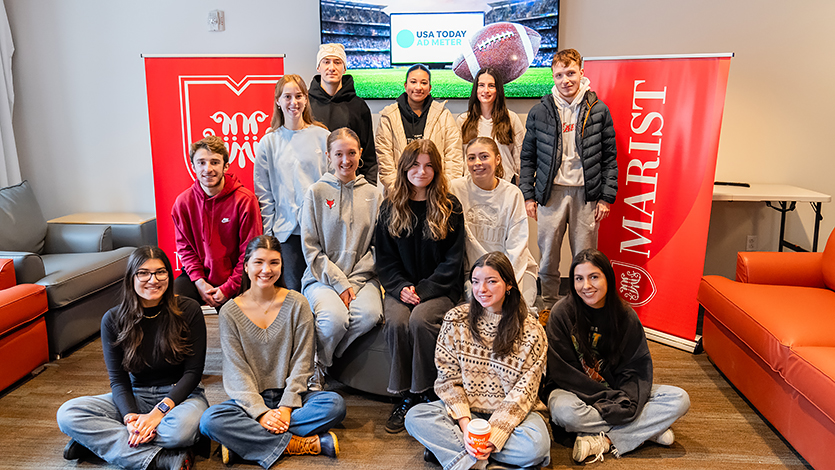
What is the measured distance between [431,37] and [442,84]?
13.3 inches

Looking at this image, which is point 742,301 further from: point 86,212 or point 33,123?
point 33,123

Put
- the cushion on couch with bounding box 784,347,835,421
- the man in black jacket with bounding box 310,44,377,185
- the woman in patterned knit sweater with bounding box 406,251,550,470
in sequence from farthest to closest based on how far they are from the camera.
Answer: the man in black jacket with bounding box 310,44,377,185 → the woman in patterned knit sweater with bounding box 406,251,550,470 → the cushion on couch with bounding box 784,347,835,421

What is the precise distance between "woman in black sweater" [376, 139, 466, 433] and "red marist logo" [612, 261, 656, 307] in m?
1.35

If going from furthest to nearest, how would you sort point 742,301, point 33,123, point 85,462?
point 33,123 < point 742,301 < point 85,462

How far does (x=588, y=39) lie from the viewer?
4027 mm

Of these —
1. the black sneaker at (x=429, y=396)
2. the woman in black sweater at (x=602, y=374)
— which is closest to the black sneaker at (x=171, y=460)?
the black sneaker at (x=429, y=396)

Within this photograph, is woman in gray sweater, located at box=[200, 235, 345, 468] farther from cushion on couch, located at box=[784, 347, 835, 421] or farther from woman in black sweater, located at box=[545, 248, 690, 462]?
cushion on couch, located at box=[784, 347, 835, 421]

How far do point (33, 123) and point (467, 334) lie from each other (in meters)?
4.01

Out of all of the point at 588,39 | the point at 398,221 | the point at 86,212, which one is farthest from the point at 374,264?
the point at 86,212

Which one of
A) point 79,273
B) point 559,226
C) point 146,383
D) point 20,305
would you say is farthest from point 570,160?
point 20,305

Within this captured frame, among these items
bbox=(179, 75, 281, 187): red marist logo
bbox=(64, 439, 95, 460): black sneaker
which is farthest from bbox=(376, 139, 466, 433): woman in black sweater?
bbox=(179, 75, 281, 187): red marist logo

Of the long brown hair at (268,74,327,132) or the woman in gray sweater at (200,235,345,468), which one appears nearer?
the woman in gray sweater at (200,235,345,468)

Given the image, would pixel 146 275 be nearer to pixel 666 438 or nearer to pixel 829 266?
pixel 666 438

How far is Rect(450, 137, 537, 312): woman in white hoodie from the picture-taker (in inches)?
103
